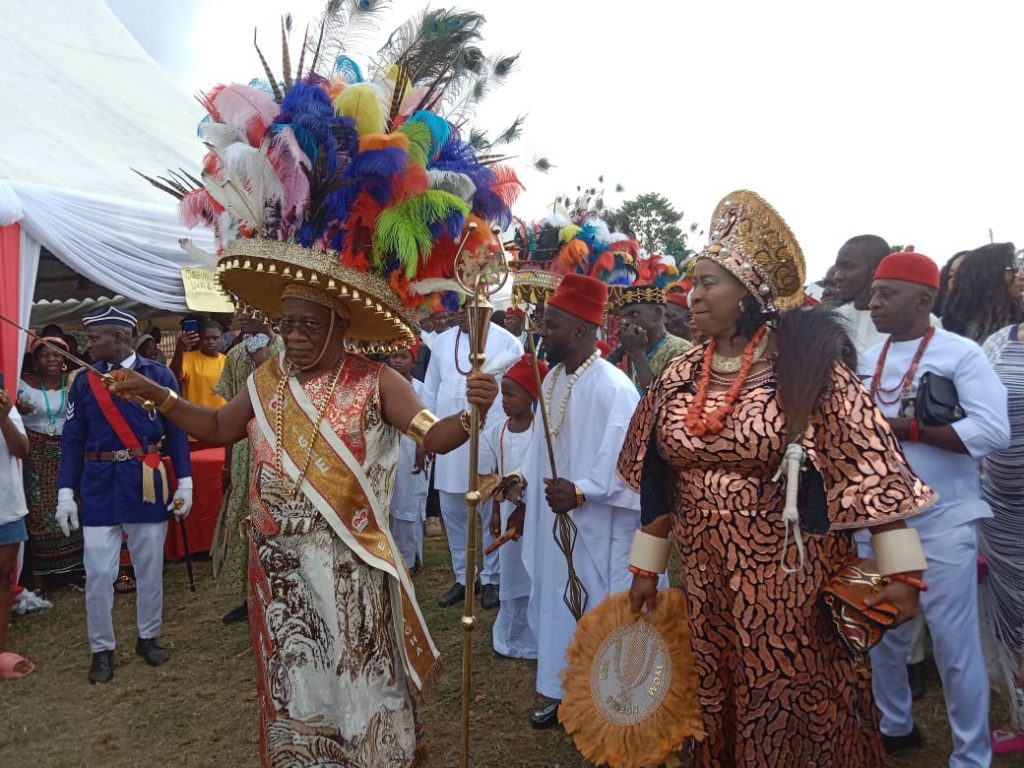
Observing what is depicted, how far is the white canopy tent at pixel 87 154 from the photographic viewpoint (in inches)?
290

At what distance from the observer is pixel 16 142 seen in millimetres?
8281

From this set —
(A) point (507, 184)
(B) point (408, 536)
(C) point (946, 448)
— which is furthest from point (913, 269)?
(B) point (408, 536)

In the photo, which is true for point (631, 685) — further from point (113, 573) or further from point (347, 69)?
point (113, 573)

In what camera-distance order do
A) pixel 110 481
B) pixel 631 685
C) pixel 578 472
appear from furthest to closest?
pixel 110 481
pixel 578 472
pixel 631 685

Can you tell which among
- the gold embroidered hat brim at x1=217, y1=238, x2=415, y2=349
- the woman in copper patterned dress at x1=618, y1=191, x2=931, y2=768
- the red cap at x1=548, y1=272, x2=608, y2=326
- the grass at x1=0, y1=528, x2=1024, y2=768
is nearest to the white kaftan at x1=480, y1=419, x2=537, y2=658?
the grass at x1=0, y1=528, x2=1024, y2=768

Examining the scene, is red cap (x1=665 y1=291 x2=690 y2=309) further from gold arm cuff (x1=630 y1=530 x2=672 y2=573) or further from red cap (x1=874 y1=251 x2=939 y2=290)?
gold arm cuff (x1=630 y1=530 x2=672 y2=573)

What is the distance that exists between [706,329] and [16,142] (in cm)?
864

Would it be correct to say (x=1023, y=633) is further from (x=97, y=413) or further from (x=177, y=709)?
(x=97, y=413)

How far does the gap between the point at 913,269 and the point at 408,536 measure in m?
4.64

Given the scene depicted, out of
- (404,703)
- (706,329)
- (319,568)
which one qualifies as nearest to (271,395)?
(319,568)

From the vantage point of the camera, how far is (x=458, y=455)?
615 cm

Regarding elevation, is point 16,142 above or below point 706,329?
above

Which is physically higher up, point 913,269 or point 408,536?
point 913,269

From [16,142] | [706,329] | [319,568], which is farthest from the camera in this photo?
[16,142]
